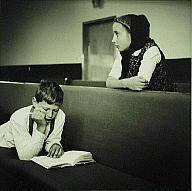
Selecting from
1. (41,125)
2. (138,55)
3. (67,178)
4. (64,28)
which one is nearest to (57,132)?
(41,125)

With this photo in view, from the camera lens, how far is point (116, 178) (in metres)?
0.78

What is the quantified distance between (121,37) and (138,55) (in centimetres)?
8

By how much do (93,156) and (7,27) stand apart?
83cm

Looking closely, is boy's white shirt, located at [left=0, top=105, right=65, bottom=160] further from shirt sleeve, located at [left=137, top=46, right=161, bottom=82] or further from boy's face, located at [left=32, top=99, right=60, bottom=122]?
shirt sleeve, located at [left=137, top=46, right=161, bottom=82]

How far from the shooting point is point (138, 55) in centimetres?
99

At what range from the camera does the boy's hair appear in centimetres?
92

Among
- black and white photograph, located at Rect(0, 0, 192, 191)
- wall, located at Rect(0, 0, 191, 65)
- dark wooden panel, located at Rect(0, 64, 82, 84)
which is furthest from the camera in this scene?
dark wooden panel, located at Rect(0, 64, 82, 84)

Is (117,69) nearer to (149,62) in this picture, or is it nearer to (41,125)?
Answer: (149,62)

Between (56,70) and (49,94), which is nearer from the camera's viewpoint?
(49,94)

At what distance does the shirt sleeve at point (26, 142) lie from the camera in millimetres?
892

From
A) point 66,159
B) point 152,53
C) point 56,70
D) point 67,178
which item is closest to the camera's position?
point 67,178

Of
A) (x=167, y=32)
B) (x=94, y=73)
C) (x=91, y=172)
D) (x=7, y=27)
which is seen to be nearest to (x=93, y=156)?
(x=91, y=172)

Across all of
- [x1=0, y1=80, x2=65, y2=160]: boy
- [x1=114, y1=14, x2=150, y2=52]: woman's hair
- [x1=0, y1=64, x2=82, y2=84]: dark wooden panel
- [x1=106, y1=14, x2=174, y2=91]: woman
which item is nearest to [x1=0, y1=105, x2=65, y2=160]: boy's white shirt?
[x1=0, y1=80, x2=65, y2=160]: boy

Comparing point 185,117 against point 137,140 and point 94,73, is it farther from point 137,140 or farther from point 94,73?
point 94,73
